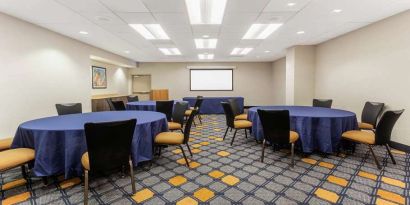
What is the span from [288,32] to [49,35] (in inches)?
217

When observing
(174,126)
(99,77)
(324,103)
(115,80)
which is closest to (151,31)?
(174,126)

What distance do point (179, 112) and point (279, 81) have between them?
7203 mm

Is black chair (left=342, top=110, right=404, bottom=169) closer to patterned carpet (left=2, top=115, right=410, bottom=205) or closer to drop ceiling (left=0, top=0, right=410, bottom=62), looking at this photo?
patterned carpet (left=2, top=115, right=410, bottom=205)

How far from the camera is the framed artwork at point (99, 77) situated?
7651mm

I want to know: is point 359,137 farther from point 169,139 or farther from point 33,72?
point 33,72

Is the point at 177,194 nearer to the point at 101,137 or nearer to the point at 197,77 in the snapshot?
the point at 101,137

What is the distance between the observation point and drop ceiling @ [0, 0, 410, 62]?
3.25 m

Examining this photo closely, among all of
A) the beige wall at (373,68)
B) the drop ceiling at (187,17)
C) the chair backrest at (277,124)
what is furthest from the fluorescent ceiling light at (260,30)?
the chair backrest at (277,124)

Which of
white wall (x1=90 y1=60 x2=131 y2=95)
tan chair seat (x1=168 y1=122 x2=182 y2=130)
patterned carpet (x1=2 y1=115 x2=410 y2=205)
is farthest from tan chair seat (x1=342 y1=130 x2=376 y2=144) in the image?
white wall (x1=90 y1=60 x2=131 y2=95)

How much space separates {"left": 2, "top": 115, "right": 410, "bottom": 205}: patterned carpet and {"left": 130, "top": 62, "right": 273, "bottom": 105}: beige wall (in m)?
7.78

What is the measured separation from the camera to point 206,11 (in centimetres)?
366

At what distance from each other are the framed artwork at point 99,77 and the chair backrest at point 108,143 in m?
6.49

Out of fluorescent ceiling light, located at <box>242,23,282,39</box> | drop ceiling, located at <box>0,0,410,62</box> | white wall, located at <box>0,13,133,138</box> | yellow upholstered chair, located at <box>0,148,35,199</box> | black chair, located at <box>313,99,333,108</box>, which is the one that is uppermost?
fluorescent ceiling light, located at <box>242,23,282,39</box>

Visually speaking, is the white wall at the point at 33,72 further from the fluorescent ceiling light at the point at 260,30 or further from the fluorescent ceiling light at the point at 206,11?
the fluorescent ceiling light at the point at 260,30
